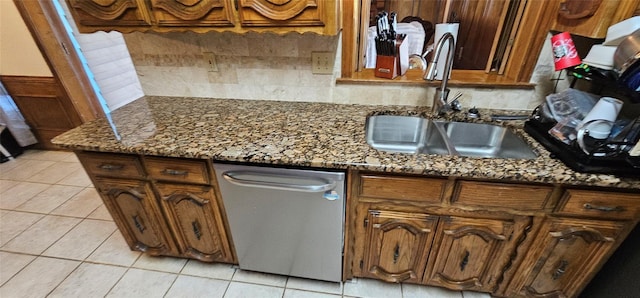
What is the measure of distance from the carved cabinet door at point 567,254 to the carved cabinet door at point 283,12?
49.2 inches

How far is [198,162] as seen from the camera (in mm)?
1131

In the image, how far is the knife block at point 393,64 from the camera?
1.44 meters

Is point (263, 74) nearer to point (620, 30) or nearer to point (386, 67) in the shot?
point (386, 67)

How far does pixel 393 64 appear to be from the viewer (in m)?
1.44

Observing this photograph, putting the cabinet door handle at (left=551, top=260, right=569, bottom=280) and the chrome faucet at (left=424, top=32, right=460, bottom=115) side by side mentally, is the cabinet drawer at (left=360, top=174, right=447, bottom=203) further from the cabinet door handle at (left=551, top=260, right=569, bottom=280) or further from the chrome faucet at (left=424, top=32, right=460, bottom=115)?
the cabinet door handle at (left=551, top=260, right=569, bottom=280)

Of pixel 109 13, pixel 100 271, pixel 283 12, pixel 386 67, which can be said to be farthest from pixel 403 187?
pixel 100 271

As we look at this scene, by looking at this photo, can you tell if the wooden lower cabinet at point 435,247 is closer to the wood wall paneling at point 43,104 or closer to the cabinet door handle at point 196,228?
the cabinet door handle at point 196,228

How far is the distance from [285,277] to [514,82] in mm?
1681

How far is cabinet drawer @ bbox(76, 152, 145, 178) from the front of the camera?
3.89ft

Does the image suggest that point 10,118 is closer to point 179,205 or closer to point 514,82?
point 179,205

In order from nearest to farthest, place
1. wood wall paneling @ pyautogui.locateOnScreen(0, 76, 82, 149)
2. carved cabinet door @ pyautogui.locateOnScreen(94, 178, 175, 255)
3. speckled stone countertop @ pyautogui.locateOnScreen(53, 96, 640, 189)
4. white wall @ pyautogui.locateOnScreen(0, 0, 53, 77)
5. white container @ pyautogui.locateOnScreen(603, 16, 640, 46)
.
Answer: white container @ pyautogui.locateOnScreen(603, 16, 640, 46) < speckled stone countertop @ pyautogui.locateOnScreen(53, 96, 640, 189) < carved cabinet door @ pyautogui.locateOnScreen(94, 178, 175, 255) < white wall @ pyautogui.locateOnScreen(0, 0, 53, 77) < wood wall paneling @ pyautogui.locateOnScreen(0, 76, 82, 149)

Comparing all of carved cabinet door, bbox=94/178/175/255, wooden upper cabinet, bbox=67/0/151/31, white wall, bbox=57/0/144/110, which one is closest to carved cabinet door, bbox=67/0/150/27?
wooden upper cabinet, bbox=67/0/151/31

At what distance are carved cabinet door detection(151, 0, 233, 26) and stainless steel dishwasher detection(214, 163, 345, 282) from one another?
0.64 meters

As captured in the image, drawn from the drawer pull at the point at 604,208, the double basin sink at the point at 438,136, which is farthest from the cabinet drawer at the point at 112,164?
the drawer pull at the point at 604,208
